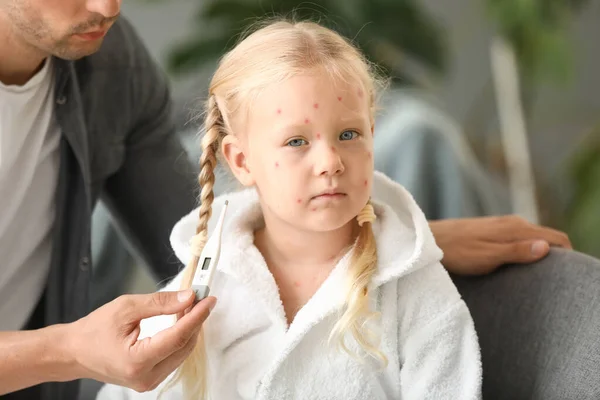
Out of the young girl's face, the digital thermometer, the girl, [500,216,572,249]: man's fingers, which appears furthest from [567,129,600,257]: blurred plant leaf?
the digital thermometer

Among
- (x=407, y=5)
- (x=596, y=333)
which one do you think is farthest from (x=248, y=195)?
(x=407, y=5)

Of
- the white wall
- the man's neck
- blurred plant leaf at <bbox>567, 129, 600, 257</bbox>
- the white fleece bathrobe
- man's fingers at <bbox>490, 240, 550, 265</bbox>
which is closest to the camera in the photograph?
the white fleece bathrobe

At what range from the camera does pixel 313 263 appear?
1.21 meters

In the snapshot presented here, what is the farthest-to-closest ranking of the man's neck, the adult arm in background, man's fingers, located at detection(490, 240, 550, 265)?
the adult arm in background
the man's neck
man's fingers, located at detection(490, 240, 550, 265)

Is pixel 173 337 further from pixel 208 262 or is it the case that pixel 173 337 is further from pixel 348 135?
pixel 348 135

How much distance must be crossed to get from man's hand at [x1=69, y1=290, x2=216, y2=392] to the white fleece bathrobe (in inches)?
4.5

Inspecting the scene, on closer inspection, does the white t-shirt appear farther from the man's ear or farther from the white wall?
the white wall

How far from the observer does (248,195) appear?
1.35 metres

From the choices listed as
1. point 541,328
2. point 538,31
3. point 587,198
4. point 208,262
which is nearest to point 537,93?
point 538,31

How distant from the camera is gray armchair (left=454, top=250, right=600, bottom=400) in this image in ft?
3.74

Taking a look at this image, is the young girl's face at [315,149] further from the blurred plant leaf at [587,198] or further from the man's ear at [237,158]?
the blurred plant leaf at [587,198]

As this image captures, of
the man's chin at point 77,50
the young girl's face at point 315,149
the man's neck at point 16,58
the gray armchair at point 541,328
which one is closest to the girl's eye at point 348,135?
the young girl's face at point 315,149

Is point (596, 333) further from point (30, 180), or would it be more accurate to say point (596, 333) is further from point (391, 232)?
point (30, 180)

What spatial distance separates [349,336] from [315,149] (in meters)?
0.26
